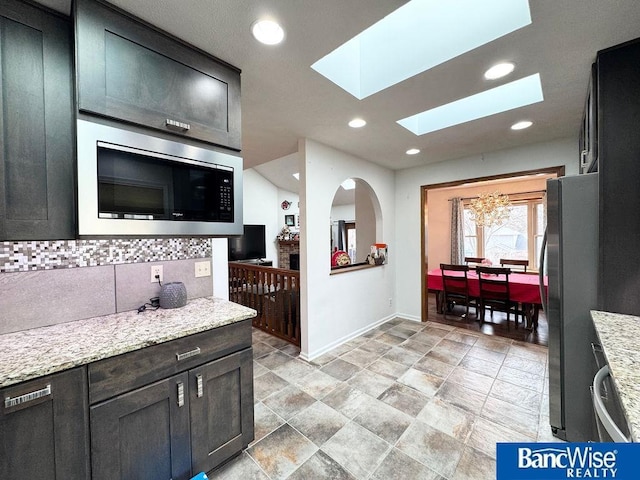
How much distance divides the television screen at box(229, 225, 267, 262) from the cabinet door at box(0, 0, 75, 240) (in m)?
5.68

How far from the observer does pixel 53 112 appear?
120cm

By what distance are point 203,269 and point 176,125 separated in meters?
0.96

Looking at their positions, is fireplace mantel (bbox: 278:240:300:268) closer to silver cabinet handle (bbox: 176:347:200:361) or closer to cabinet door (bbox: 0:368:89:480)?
silver cabinet handle (bbox: 176:347:200:361)

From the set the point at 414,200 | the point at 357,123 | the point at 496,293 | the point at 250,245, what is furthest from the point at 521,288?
the point at 250,245

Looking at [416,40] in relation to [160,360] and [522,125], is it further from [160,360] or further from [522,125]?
[160,360]

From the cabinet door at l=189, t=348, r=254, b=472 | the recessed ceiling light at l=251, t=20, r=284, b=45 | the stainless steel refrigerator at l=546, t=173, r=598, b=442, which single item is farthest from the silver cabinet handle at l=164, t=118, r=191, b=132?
the stainless steel refrigerator at l=546, t=173, r=598, b=442

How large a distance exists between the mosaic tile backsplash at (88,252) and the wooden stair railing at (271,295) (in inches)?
65.4

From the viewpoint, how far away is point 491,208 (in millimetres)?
5172

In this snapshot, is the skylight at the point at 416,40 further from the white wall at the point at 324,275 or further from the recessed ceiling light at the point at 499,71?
the white wall at the point at 324,275

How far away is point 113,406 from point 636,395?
188 centimetres

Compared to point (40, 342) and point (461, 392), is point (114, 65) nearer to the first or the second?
point (40, 342)

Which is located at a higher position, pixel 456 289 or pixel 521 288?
pixel 521 288

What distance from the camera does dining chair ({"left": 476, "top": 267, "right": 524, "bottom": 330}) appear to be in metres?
3.80

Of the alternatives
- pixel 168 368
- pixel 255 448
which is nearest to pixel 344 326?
pixel 255 448
